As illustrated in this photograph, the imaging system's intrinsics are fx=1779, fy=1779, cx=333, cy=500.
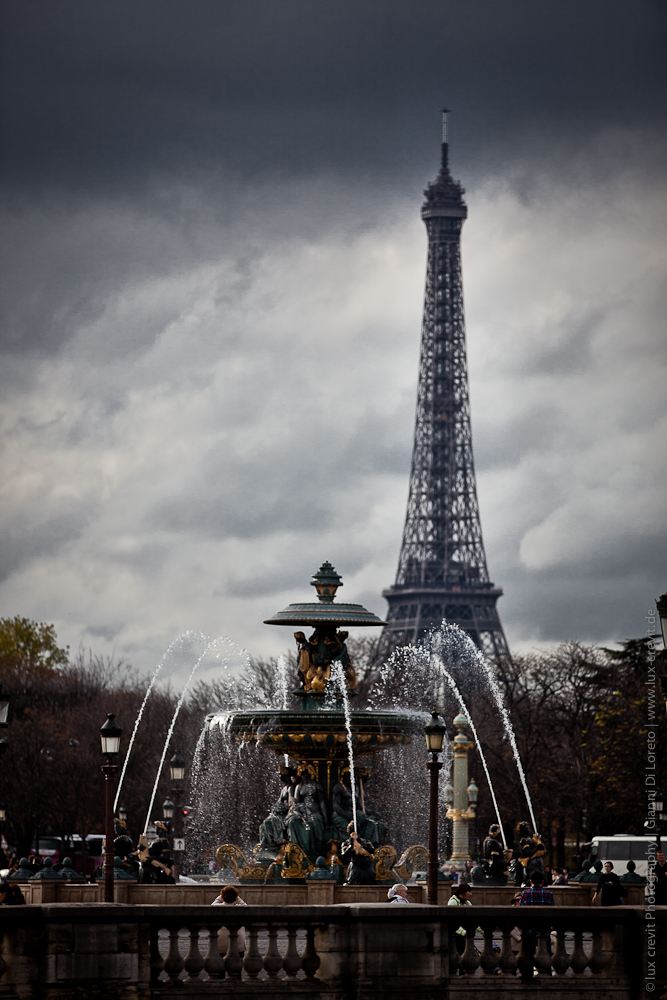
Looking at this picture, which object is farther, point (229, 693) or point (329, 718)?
point (229, 693)

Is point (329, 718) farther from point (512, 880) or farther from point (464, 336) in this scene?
point (464, 336)

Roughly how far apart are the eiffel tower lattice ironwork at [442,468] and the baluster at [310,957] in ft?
394

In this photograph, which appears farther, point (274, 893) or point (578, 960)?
point (274, 893)

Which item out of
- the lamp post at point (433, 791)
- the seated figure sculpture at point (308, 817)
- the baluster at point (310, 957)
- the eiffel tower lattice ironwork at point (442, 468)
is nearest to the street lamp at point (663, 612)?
the lamp post at point (433, 791)

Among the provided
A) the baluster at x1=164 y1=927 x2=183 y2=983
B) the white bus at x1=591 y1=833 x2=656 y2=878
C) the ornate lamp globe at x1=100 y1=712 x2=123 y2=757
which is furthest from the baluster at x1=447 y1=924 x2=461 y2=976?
the white bus at x1=591 y1=833 x2=656 y2=878

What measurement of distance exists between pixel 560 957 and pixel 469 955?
2.86 feet

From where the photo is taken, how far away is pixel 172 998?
617 inches

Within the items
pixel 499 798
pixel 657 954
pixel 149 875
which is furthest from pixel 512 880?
pixel 499 798

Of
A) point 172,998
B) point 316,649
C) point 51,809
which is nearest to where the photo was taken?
point 172,998

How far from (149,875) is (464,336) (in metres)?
128

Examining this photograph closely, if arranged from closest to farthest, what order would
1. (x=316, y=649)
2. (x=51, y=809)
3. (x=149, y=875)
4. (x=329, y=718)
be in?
(x=149, y=875)
(x=329, y=718)
(x=316, y=649)
(x=51, y=809)

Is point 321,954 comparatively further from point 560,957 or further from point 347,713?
point 347,713

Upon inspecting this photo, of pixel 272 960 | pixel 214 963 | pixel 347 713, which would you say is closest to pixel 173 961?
pixel 214 963

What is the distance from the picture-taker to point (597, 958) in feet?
54.9
